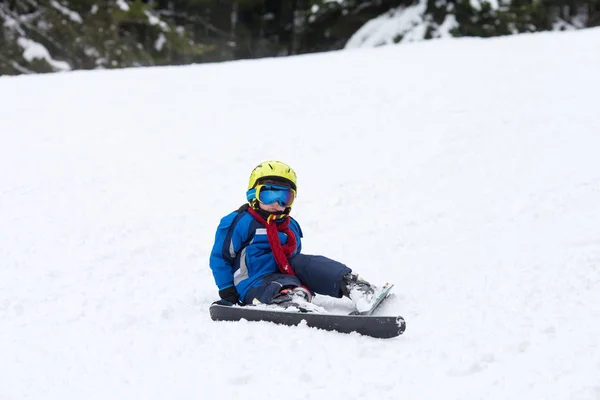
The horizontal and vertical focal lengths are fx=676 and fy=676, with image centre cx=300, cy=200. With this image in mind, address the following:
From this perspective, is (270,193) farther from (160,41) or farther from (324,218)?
(160,41)

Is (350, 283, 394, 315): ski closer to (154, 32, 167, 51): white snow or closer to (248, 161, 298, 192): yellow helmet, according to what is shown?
(248, 161, 298, 192): yellow helmet

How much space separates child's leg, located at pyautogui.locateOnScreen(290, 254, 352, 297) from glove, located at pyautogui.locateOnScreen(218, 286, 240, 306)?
0.42 metres

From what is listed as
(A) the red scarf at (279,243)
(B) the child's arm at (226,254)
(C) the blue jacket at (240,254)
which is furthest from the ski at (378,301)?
(B) the child's arm at (226,254)

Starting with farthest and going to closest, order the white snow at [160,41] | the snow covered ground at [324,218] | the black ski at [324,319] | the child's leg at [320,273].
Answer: the white snow at [160,41] → the child's leg at [320,273] → the black ski at [324,319] → the snow covered ground at [324,218]

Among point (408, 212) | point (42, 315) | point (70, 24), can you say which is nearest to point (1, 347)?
point (42, 315)

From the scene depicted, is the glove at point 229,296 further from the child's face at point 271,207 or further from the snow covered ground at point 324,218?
the child's face at point 271,207

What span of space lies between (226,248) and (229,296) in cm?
30

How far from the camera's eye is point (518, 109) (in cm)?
915

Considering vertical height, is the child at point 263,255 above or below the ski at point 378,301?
above

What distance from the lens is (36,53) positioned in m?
20.1

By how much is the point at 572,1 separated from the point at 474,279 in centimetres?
2333

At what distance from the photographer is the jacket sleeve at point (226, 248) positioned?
426 centimetres

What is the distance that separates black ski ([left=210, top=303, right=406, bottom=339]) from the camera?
136 inches

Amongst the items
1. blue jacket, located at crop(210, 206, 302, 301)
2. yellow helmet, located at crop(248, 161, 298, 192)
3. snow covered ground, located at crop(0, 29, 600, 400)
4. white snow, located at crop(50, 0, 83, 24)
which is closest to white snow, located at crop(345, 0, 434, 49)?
snow covered ground, located at crop(0, 29, 600, 400)
